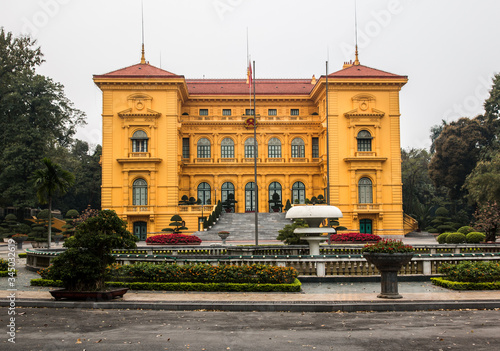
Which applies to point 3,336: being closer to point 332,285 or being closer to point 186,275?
point 186,275

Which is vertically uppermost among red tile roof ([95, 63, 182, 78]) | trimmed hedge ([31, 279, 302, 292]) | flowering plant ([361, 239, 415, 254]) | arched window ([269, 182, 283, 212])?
red tile roof ([95, 63, 182, 78])

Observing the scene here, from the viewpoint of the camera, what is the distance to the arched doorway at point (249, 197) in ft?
181

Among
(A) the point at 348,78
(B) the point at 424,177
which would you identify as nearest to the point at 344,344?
(A) the point at 348,78

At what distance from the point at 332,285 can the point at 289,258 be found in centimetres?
177

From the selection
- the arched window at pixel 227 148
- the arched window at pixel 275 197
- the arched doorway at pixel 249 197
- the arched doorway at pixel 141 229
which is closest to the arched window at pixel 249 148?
the arched window at pixel 227 148

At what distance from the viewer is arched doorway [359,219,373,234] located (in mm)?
50438

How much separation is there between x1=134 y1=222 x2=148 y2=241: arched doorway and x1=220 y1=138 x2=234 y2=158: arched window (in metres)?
11.4

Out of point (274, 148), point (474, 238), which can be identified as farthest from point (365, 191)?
point (474, 238)

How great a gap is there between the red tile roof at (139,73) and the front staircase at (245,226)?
1406 cm

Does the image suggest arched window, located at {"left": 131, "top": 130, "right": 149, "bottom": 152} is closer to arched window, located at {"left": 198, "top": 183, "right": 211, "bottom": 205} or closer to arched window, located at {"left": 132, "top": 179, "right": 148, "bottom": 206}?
arched window, located at {"left": 132, "top": 179, "right": 148, "bottom": 206}

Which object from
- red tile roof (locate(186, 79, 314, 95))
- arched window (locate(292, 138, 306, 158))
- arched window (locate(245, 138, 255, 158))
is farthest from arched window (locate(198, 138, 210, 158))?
arched window (locate(292, 138, 306, 158))

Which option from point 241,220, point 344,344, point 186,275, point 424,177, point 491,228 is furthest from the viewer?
point 424,177

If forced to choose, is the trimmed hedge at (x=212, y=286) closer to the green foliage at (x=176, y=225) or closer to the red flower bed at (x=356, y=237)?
the red flower bed at (x=356, y=237)

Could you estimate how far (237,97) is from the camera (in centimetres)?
5678
